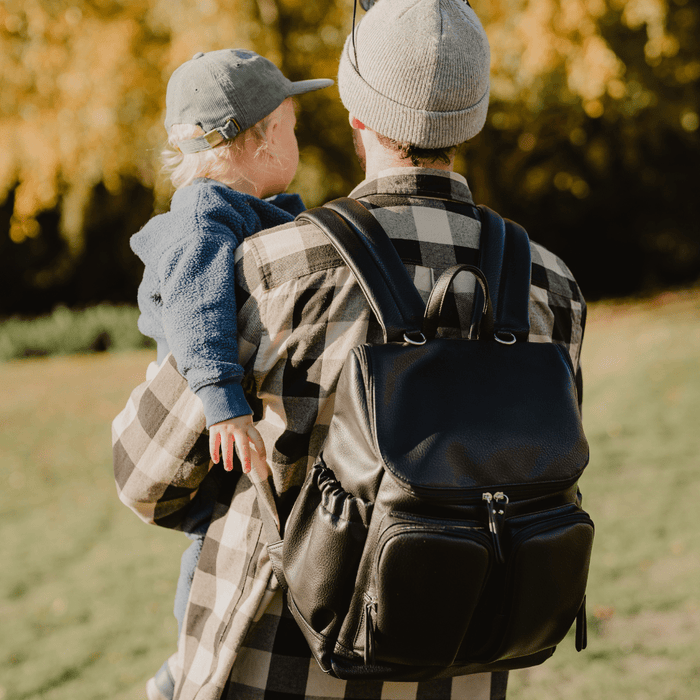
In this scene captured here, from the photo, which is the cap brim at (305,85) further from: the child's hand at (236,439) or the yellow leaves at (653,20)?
the yellow leaves at (653,20)

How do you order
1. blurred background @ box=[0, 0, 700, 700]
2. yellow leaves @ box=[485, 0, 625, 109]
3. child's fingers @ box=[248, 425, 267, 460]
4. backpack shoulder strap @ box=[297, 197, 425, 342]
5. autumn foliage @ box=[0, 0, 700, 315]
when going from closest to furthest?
1. backpack shoulder strap @ box=[297, 197, 425, 342]
2. child's fingers @ box=[248, 425, 267, 460]
3. blurred background @ box=[0, 0, 700, 700]
4. yellow leaves @ box=[485, 0, 625, 109]
5. autumn foliage @ box=[0, 0, 700, 315]

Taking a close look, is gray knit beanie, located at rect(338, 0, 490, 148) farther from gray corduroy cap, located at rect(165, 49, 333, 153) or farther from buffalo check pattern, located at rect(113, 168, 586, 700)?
gray corduroy cap, located at rect(165, 49, 333, 153)

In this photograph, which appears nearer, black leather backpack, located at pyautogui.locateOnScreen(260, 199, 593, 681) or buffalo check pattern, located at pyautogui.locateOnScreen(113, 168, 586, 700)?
black leather backpack, located at pyautogui.locateOnScreen(260, 199, 593, 681)

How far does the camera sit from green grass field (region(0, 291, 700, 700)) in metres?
3.12

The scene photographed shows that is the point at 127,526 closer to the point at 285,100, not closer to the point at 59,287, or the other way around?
the point at 285,100

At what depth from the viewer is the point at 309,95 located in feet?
31.7

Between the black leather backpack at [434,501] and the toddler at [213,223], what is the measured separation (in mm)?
206

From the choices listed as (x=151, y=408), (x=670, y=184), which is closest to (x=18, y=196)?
(x=151, y=408)

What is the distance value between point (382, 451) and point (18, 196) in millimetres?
8815

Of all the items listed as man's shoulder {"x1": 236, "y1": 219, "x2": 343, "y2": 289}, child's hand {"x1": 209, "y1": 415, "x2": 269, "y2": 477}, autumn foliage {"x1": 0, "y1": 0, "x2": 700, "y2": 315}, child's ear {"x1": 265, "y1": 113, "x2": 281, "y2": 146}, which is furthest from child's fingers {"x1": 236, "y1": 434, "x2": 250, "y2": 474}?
autumn foliage {"x1": 0, "y1": 0, "x2": 700, "y2": 315}

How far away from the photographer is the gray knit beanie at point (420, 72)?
1211 millimetres

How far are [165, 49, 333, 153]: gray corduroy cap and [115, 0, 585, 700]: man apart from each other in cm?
28

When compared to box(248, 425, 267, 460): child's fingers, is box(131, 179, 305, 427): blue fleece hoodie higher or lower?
higher

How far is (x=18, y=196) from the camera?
859 cm
